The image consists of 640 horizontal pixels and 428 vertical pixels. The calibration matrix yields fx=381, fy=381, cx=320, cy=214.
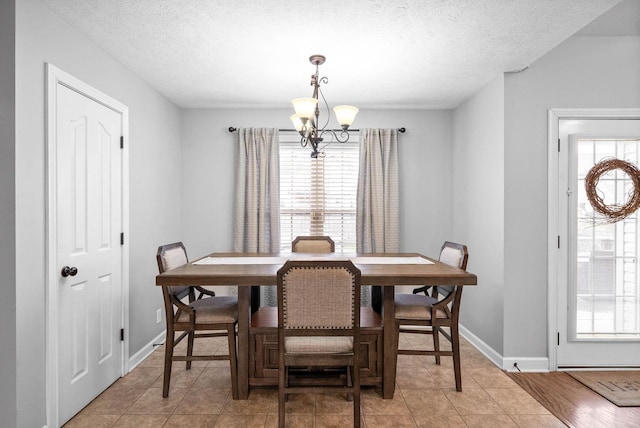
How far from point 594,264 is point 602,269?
Result: 0.08 m

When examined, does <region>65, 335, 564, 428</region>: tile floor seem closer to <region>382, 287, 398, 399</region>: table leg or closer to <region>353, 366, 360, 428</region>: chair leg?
<region>382, 287, 398, 399</region>: table leg

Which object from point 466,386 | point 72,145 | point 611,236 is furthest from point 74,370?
point 611,236

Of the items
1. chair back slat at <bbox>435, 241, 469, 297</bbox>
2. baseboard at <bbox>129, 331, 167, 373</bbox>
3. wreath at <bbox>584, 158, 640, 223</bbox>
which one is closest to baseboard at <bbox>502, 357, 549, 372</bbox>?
chair back slat at <bbox>435, 241, 469, 297</bbox>

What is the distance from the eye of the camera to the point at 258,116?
14.8 ft

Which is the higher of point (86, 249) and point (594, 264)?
point (86, 249)

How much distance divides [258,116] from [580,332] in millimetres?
3840

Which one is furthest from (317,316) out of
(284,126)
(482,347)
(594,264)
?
(284,126)

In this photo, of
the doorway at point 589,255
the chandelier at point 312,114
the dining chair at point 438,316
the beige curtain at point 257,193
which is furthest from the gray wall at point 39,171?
the doorway at point 589,255

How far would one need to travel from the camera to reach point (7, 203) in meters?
1.96

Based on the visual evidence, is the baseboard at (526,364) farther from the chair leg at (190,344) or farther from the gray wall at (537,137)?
the chair leg at (190,344)

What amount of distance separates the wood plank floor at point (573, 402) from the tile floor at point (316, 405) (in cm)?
9

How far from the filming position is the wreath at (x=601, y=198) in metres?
3.11

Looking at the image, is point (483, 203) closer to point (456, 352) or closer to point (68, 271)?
point (456, 352)

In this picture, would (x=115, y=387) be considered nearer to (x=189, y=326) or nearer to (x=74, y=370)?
(x=74, y=370)
